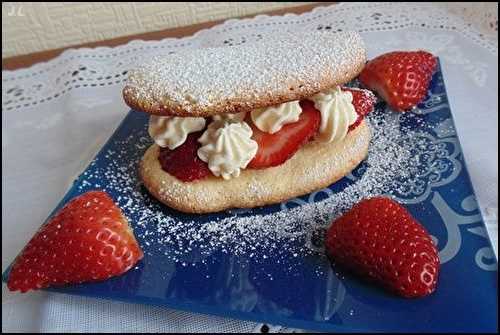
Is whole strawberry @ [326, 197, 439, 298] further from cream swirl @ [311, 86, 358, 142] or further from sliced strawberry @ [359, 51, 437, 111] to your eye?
sliced strawberry @ [359, 51, 437, 111]

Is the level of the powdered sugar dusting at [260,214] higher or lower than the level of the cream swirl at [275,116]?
lower

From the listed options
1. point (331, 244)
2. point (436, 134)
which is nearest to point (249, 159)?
point (331, 244)

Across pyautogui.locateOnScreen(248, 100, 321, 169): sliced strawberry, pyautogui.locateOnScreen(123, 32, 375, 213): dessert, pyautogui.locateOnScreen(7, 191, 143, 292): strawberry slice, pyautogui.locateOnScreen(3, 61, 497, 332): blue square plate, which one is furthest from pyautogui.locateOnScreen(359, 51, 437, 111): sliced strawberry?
pyautogui.locateOnScreen(7, 191, 143, 292): strawberry slice

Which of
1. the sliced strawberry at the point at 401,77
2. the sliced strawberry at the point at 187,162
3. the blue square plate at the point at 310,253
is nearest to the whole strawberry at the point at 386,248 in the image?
the blue square plate at the point at 310,253

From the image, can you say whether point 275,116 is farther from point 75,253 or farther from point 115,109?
point 115,109

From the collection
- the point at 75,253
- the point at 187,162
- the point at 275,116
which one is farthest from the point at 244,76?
the point at 75,253

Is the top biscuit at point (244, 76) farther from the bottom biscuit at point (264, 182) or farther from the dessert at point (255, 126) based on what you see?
the bottom biscuit at point (264, 182)

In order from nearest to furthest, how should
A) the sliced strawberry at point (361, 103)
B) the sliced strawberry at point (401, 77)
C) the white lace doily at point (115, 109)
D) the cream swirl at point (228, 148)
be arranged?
the white lace doily at point (115, 109) → the cream swirl at point (228, 148) → the sliced strawberry at point (361, 103) → the sliced strawberry at point (401, 77)
